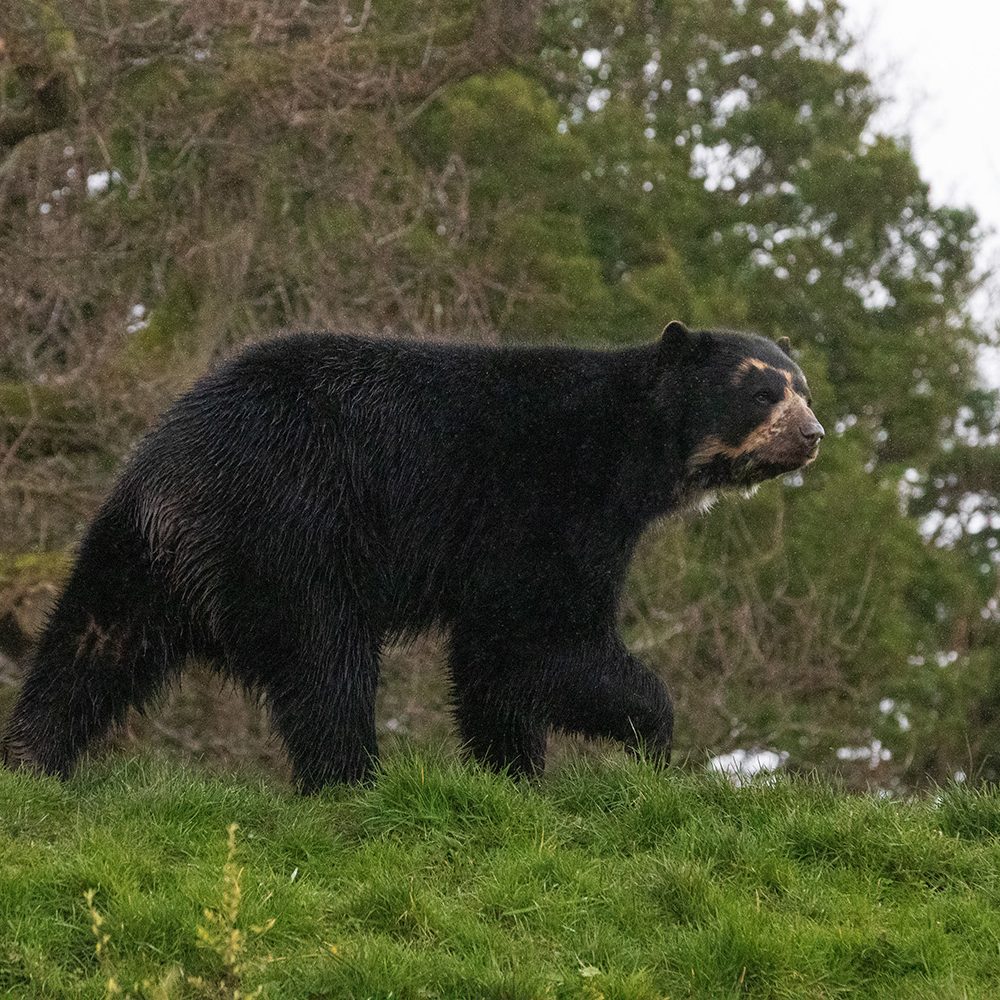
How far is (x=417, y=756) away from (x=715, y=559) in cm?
1444

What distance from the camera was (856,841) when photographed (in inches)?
241

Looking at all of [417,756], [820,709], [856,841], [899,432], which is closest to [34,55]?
[417,756]

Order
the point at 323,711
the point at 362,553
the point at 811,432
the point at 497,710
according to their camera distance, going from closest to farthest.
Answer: the point at 323,711, the point at 362,553, the point at 497,710, the point at 811,432

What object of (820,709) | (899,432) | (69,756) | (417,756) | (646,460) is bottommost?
(820,709)

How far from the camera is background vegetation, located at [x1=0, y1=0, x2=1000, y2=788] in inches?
554

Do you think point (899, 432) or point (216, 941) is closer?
point (216, 941)

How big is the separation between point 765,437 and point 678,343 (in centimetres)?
58

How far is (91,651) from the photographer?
22.7ft

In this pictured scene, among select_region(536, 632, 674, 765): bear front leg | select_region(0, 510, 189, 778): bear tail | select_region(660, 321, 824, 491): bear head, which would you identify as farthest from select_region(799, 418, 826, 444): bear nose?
select_region(0, 510, 189, 778): bear tail

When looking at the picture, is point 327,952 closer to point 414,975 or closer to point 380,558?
point 414,975

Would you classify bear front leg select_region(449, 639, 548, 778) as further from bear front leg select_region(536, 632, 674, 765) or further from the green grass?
the green grass

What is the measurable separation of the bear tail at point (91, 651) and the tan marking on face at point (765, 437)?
2478mm

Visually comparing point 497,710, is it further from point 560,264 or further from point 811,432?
point 560,264

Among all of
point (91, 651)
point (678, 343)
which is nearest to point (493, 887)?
point (91, 651)
